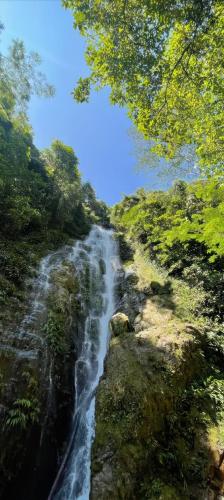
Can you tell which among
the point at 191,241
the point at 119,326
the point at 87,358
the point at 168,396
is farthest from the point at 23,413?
the point at 191,241

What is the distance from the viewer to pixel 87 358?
31.7 feet

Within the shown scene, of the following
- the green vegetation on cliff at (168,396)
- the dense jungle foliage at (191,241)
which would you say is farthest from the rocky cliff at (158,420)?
the dense jungle foliage at (191,241)

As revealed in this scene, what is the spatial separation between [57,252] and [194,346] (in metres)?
9.54

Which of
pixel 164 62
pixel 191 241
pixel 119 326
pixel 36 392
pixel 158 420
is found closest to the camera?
pixel 164 62

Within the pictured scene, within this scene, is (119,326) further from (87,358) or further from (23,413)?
(23,413)

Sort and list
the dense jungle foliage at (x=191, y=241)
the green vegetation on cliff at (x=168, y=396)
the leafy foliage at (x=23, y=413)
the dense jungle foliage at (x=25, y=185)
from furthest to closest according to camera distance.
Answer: the dense jungle foliage at (x=25, y=185) < the leafy foliage at (x=23, y=413) < the green vegetation on cliff at (x=168, y=396) < the dense jungle foliage at (x=191, y=241)

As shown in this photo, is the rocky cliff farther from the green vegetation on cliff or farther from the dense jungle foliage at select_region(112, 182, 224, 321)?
the dense jungle foliage at select_region(112, 182, 224, 321)

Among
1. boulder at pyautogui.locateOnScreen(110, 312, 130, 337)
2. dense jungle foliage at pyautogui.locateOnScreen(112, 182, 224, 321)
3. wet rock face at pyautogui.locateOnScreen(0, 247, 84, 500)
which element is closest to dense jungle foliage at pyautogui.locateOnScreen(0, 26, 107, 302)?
wet rock face at pyautogui.locateOnScreen(0, 247, 84, 500)

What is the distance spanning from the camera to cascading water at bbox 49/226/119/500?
251 inches

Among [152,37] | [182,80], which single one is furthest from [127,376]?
[152,37]

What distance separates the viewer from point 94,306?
12.4 m

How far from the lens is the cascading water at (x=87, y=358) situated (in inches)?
251

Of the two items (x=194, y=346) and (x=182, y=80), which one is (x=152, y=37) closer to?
(x=182, y=80)

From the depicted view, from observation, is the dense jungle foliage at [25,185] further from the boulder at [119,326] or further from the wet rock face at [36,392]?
the boulder at [119,326]
